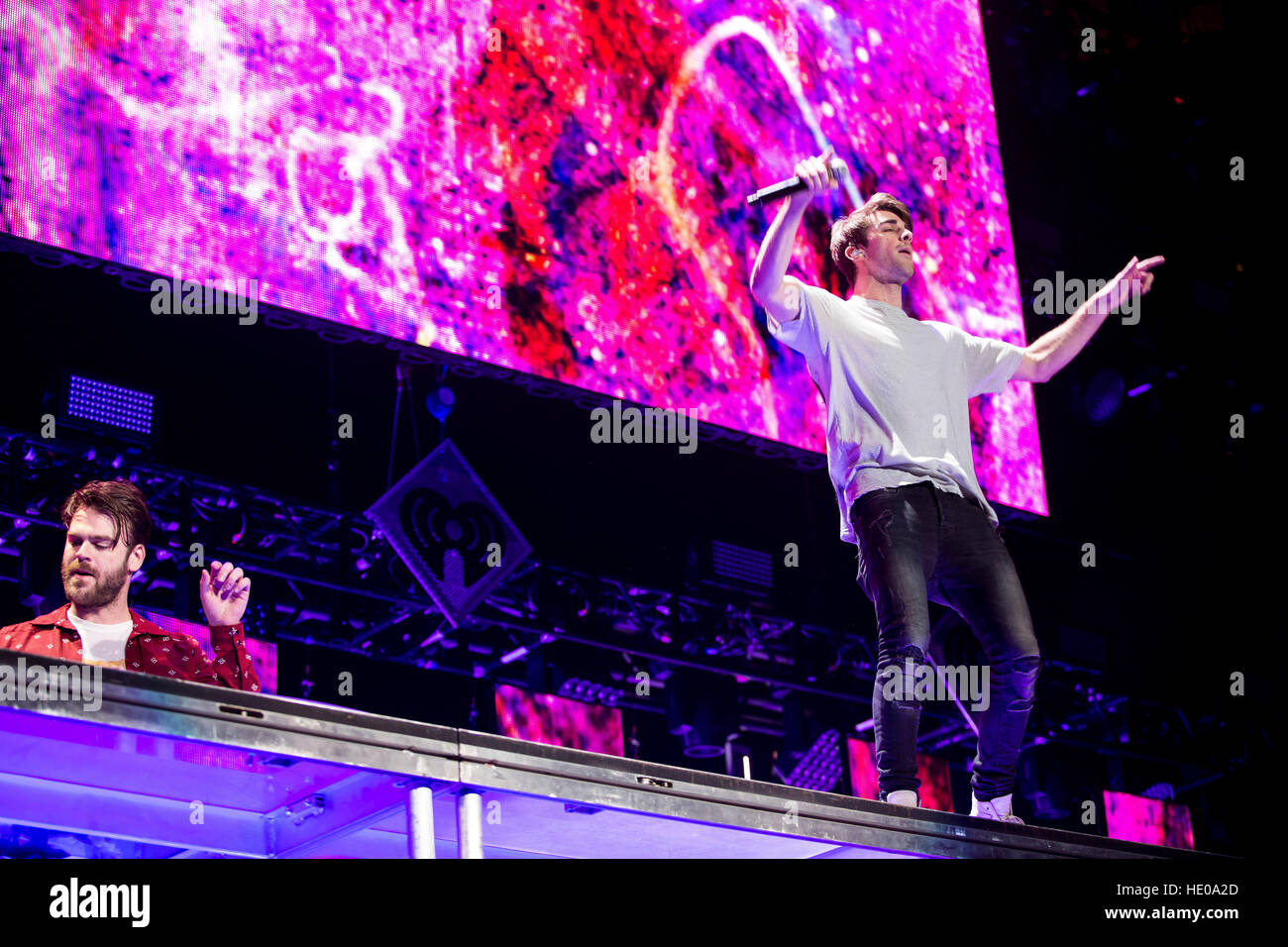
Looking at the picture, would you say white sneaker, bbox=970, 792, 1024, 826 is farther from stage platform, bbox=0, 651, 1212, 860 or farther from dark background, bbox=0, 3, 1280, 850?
dark background, bbox=0, 3, 1280, 850

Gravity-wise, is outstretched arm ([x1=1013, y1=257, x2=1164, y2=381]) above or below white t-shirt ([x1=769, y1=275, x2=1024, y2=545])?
above

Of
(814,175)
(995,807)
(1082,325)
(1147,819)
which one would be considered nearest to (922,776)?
(1147,819)

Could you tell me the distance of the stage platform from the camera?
217 cm

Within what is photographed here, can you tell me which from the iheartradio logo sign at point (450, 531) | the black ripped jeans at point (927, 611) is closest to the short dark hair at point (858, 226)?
the black ripped jeans at point (927, 611)

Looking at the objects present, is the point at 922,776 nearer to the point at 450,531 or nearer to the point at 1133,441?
the point at 1133,441

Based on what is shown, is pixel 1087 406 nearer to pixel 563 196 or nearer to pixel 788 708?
pixel 788 708

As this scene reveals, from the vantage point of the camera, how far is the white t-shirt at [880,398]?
138 inches

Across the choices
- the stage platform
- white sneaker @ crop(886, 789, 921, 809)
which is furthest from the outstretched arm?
the stage platform

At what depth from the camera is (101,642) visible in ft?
10.9

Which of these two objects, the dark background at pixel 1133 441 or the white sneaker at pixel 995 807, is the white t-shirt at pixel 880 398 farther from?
the dark background at pixel 1133 441

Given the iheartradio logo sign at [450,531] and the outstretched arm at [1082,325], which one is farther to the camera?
the iheartradio logo sign at [450,531]

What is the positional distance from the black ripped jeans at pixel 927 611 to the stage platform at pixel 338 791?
503 mm

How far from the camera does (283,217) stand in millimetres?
5117

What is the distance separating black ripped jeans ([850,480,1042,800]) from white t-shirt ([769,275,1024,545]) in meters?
0.05
